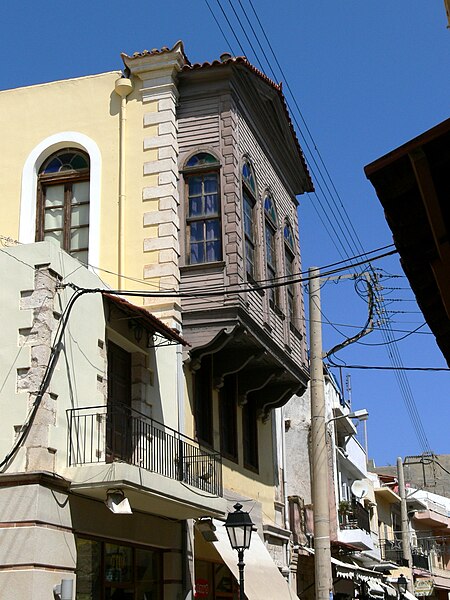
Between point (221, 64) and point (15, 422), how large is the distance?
29.5 feet

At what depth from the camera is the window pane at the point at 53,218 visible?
60.8ft

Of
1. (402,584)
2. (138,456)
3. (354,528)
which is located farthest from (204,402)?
(402,584)

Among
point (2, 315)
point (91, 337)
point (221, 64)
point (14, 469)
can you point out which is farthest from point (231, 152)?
point (14, 469)

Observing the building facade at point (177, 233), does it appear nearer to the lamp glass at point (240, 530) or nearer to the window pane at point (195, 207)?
the window pane at point (195, 207)

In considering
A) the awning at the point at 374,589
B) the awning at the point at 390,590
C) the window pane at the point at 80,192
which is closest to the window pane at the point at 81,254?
the window pane at the point at 80,192

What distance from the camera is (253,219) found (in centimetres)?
1948

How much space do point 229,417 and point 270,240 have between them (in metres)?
3.98

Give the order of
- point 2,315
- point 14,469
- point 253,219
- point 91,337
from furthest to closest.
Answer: point 253,219
point 91,337
point 2,315
point 14,469

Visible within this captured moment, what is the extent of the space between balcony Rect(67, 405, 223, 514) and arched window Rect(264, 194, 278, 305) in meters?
4.14

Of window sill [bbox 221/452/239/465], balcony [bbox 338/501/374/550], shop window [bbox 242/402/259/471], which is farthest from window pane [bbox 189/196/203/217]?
balcony [bbox 338/501/374/550]

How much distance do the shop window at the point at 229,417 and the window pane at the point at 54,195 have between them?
5.14m

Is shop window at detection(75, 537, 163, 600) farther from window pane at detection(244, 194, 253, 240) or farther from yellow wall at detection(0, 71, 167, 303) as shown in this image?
window pane at detection(244, 194, 253, 240)

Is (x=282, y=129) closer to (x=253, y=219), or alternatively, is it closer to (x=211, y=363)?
(x=253, y=219)

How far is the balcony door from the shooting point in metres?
14.9
